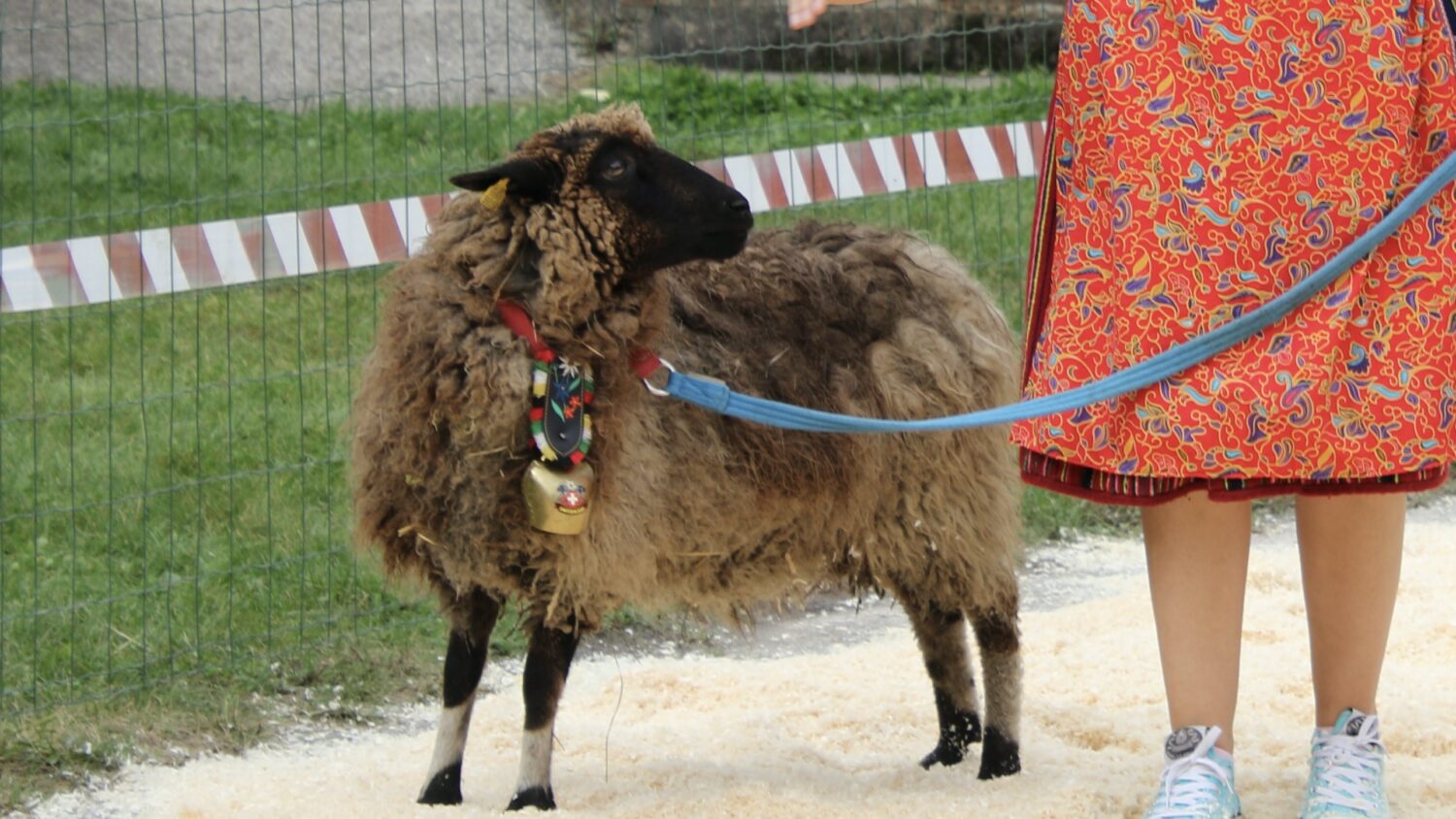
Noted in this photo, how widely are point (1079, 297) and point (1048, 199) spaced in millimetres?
214

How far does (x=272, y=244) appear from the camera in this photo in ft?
17.6

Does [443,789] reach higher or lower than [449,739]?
lower

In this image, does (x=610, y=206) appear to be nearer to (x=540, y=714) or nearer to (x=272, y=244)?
(x=540, y=714)

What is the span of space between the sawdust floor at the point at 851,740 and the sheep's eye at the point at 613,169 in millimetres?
1352

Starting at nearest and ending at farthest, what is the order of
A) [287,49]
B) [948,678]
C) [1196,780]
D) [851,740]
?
[1196,780], [948,678], [851,740], [287,49]

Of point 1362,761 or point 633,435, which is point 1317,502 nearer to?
point 1362,761

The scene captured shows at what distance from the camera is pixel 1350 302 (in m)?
3.22

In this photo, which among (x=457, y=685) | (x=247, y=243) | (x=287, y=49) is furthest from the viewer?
(x=287, y=49)

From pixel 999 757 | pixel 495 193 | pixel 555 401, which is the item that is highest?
pixel 495 193

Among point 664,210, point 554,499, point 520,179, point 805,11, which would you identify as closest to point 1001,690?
point 554,499

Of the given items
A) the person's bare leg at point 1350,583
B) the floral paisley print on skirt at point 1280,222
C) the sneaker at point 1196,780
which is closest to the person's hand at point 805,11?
the floral paisley print on skirt at point 1280,222

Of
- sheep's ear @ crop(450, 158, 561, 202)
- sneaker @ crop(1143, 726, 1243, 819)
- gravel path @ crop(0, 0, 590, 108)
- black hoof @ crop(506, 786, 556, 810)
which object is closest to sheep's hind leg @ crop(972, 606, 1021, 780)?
sneaker @ crop(1143, 726, 1243, 819)

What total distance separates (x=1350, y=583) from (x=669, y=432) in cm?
144

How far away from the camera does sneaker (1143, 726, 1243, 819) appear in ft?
11.2
